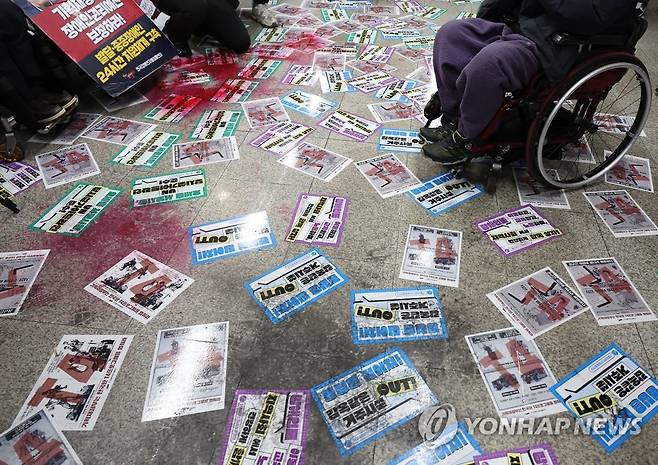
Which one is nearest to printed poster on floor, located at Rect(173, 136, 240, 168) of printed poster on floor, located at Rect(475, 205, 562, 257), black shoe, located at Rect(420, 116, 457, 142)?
black shoe, located at Rect(420, 116, 457, 142)

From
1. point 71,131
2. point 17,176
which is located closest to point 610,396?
point 17,176

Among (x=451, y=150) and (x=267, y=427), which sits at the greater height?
(x=451, y=150)

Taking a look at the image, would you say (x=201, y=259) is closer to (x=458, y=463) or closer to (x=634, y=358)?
(x=458, y=463)

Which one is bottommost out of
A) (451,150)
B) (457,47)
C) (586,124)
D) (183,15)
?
(451,150)

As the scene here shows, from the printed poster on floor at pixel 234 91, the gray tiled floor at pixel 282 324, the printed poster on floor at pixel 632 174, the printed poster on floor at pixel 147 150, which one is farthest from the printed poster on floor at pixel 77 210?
the printed poster on floor at pixel 632 174

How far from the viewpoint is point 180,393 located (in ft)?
4.08

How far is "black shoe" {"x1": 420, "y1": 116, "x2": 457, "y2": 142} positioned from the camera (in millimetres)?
1888

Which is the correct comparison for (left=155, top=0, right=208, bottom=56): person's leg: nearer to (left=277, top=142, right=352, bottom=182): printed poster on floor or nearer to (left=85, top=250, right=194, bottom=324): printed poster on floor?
(left=277, top=142, right=352, bottom=182): printed poster on floor

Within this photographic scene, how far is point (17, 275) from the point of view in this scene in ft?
5.16

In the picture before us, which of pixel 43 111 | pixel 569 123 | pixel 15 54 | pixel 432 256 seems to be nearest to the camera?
pixel 432 256

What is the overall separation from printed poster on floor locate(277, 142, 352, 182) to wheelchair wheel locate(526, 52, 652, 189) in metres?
0.86

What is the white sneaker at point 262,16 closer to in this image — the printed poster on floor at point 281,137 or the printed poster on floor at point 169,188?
the printed poster on floor at point 281,137

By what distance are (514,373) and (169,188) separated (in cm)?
162

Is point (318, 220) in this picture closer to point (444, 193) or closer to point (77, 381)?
point (444, 193)
